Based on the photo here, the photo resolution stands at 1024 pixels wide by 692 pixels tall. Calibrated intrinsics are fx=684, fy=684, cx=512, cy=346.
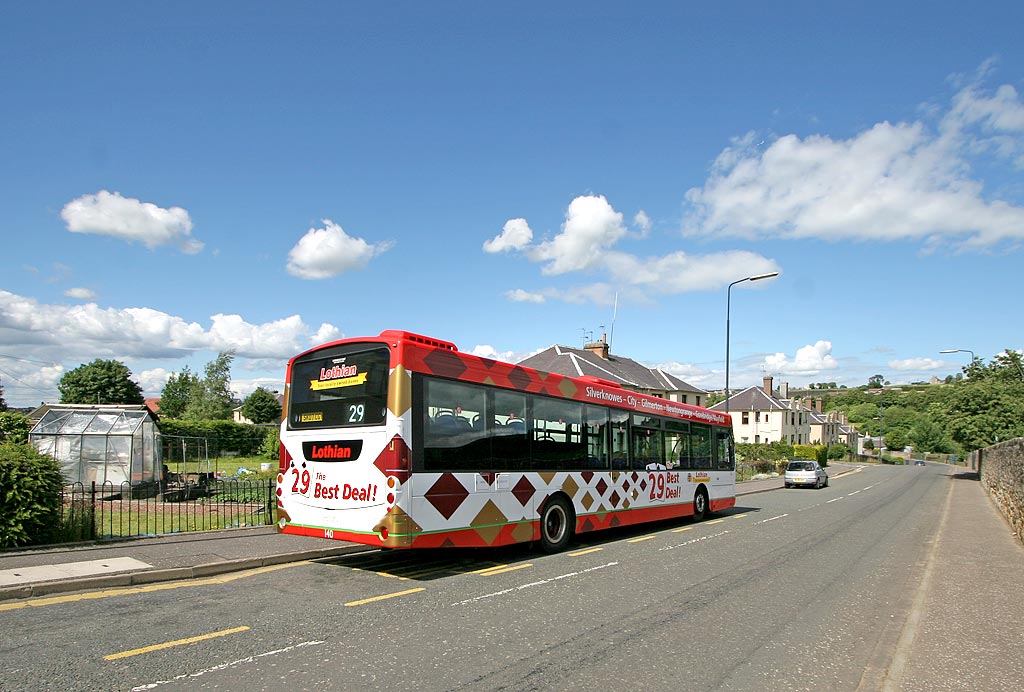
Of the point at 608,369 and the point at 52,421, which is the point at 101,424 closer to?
the point at 52,421

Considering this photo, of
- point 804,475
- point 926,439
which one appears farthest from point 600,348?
point 926,439

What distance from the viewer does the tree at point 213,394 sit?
79.4 metres

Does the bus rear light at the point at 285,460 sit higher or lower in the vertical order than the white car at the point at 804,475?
higher

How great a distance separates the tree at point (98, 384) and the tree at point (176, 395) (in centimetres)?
1120

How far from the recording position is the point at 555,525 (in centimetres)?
1219

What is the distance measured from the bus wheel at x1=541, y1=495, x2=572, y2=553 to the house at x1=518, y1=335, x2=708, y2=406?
33.4 meters

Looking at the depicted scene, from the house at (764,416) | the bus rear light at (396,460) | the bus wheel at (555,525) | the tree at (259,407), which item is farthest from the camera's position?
the tree at (259,407)

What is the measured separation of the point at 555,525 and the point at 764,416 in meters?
78.4

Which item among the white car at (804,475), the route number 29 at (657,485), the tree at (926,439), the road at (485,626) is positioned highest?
the route number 29 at (657,485)

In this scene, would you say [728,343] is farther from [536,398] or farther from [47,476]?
[47,476]

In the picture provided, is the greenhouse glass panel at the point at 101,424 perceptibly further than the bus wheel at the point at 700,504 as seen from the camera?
Yes

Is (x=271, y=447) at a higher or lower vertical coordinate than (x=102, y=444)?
lower

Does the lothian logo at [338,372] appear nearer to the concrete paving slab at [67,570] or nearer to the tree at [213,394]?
the concrete paving slab at [67,570]

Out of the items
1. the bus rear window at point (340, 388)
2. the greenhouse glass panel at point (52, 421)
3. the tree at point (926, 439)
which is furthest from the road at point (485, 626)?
the tree at point (926, 439)
